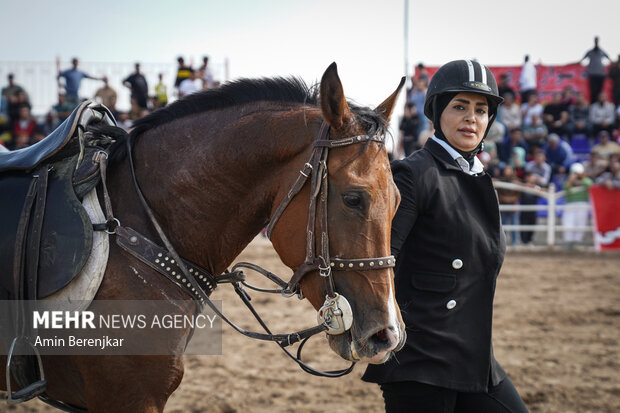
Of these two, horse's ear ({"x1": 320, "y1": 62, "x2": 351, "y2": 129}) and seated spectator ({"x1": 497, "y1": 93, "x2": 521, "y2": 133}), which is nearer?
horse's ear ({"x1": 320, "y1": 62, "x2": 351, "y2": 129})

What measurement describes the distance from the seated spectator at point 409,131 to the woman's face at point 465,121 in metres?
10.5

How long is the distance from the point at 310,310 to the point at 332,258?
Answer: 5.41m

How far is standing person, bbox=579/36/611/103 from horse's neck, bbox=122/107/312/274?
16.7 meters

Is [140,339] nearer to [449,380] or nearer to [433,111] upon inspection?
[449,380]

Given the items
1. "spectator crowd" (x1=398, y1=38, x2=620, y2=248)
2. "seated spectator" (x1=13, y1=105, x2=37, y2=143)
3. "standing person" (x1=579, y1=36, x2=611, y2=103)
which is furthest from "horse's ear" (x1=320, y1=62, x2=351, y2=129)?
"standing person" (x1=579, y1=36, x2=611, y2=103)

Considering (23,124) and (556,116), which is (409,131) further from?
(23,124)

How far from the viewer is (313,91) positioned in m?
2.50

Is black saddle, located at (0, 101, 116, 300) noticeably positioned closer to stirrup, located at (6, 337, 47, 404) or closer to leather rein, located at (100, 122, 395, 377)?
leather rein, located at (100, 122, 395, 377)

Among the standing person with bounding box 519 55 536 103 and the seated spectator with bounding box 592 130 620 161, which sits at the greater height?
the standing person with bounding box 519 55 536 103

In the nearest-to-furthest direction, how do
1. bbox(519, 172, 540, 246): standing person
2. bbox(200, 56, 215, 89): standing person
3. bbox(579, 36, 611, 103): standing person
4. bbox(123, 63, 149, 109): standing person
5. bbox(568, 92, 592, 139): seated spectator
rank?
bbox(519, 172, 540, 246): standing person
bbox(123, 63, 149, 109): standing person
bbox(200, 56, 215, 89): standing person
bbox(568, 92, 592, 139): seated spectator
bbox(579, 36, 611, 103): standing person

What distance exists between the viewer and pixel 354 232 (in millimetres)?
2131

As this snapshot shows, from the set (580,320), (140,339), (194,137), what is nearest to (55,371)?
(140,339)

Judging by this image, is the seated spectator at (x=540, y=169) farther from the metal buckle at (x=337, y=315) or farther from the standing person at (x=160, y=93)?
the metal buckle at (x=337, y=315)

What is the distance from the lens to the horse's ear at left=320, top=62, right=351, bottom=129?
2.17m
